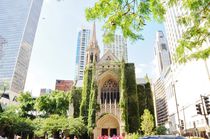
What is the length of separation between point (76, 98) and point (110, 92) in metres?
6.77

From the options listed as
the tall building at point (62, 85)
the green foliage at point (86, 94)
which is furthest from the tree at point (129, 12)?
the tall building at point (62, 85)

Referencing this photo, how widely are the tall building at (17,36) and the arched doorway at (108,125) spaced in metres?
96.8

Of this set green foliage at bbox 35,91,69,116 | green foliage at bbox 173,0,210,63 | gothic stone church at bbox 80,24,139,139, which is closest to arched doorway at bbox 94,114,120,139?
gothic stone church at bbox 80,24,139,139

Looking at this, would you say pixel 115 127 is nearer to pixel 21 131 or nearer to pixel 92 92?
pixel 92 92

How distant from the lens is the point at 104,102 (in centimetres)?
3847

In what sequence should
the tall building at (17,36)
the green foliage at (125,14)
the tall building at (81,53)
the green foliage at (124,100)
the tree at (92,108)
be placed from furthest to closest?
the tall building at (81,53) < the tall building at (17,36) < the tree at (92,108) < the green foliage at (124,100) < the green foliage at (125,14)

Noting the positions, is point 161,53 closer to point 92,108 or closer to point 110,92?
point 110,92

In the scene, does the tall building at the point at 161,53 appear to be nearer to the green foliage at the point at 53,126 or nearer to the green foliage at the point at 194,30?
the green foliage at the point at 53,126

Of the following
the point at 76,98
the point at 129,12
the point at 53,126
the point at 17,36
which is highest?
the point at 17,36

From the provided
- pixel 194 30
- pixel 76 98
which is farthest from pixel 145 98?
pixel 194 30

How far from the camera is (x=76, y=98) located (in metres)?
39.5

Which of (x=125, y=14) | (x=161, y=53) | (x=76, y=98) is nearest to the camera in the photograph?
(x=125, y=14)

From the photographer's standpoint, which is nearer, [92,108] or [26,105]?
[92,108]

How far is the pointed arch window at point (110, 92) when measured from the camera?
3875cm
